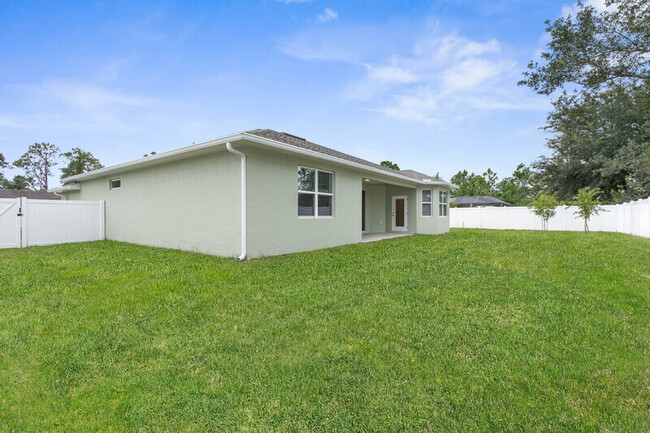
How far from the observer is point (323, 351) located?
3.05 meters

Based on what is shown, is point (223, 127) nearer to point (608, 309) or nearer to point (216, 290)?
point (216, 290)

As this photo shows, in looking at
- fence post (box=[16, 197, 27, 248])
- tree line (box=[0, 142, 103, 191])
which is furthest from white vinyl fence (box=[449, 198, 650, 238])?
tree line (box=[0, 142, 103, 191])

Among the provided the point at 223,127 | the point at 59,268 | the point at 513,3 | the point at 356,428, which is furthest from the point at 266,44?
the point at 356,428

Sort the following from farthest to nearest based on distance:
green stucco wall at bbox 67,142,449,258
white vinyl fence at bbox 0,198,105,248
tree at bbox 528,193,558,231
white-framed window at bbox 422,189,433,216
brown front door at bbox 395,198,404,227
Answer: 1. tree at bbox 528,193,558,231
2. brown front door at bbox 395,198,404,227
3. white-framed window at bbox 422,189,433,216
4. white vinyl fence at bbox 0,198,105,248
5. green stucco wall at bbox 67,142,449,258

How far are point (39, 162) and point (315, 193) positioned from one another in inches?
1984

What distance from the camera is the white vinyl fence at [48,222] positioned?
9766 millimetres

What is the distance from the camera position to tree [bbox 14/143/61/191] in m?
40.4

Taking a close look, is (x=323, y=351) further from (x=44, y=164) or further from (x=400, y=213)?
(x=44, y=164)

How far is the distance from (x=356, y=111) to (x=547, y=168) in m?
18.5

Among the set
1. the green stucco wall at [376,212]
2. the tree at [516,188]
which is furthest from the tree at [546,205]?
the tree at [516,188]

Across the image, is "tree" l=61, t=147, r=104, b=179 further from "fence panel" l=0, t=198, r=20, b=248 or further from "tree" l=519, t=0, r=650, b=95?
"tree" l=519, t=0, r=650, b=95

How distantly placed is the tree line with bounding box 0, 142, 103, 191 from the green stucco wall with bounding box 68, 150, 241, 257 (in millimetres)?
37509

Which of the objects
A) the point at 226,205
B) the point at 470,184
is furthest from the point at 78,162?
the point at 470,184

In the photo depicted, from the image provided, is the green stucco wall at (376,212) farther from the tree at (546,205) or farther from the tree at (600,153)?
the tree at (600,153)
